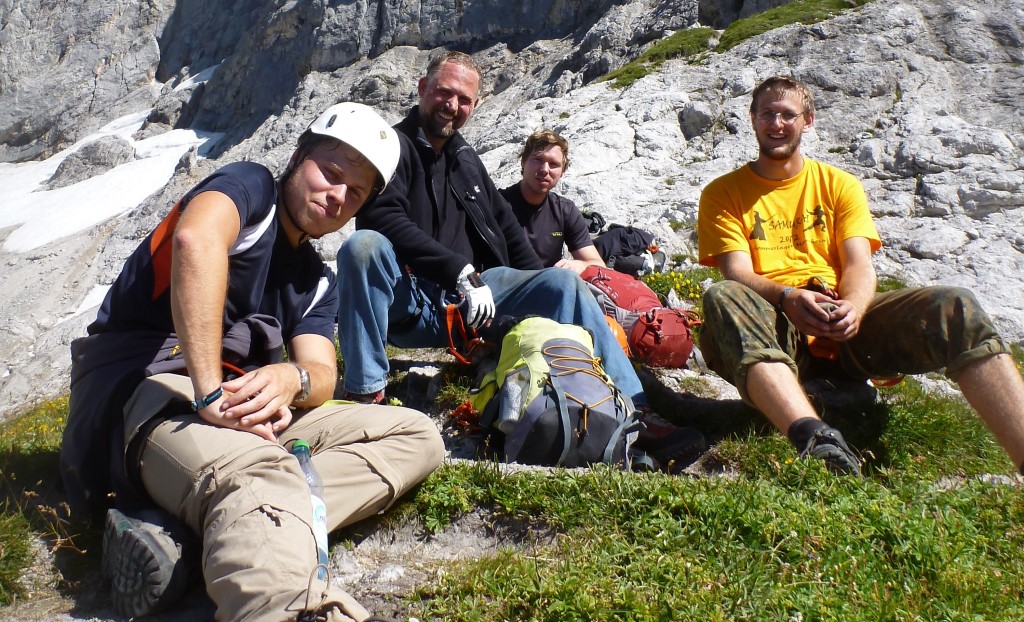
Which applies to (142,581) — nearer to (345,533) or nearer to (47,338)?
(345,533)

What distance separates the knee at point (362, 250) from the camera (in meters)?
5.63

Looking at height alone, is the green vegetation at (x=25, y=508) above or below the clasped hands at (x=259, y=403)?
below

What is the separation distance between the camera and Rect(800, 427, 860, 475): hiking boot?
4316mm

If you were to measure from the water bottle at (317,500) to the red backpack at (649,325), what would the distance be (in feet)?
12.7

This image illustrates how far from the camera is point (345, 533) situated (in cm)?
373

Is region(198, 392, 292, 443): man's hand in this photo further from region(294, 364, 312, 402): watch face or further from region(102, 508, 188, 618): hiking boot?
region(102, 508, 188, 618): hiking boot

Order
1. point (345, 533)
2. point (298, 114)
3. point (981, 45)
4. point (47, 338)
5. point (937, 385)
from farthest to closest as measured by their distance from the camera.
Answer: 1. point (298, 114)
2. point (47, 338)
3. point (981, 45)
4. point (937, 385)
5. point (345, 533)

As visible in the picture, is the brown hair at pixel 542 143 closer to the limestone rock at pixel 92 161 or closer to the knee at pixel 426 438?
the knee at pixel 426 438

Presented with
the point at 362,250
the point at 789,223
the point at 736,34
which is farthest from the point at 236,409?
the point at 736,34

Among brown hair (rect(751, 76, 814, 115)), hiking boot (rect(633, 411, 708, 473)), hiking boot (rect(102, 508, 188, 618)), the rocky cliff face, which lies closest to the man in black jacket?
hiking boot (rect(633, 411, 708, 473))

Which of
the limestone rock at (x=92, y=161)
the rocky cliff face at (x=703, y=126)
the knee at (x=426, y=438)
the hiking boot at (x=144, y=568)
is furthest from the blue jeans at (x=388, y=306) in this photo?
the limestone rock at (x=92, y=161)

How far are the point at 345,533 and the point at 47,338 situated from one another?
27527mm

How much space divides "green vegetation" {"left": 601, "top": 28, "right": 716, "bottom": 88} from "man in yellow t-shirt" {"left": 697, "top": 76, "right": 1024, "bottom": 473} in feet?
73.8

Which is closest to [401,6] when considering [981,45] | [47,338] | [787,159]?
[47,338]
